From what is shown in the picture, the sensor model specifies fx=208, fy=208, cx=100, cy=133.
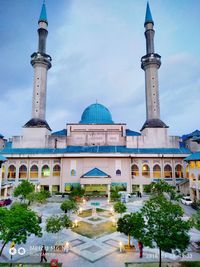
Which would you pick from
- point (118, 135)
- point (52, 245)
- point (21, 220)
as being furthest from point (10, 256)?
point (118, 135)

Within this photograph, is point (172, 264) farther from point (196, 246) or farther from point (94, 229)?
point (94, 229)

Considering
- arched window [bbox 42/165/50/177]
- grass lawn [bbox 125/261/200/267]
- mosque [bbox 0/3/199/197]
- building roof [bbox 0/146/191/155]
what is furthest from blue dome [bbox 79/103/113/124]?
grass lawn [bbox 125/261/200/267]

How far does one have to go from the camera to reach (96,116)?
59312 mm

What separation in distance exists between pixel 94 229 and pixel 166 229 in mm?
12713

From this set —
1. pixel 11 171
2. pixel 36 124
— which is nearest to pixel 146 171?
pixel 36 124

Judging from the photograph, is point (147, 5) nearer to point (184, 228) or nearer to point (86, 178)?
point (86, 178)

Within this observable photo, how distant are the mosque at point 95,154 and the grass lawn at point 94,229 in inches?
691

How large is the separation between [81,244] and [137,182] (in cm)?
3157

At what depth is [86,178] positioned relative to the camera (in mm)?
43938

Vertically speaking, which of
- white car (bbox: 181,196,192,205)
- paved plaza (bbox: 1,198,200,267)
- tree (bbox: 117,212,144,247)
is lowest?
paved plaza (bbox: 1,198,200,267)

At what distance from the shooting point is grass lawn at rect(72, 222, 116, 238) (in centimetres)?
2288

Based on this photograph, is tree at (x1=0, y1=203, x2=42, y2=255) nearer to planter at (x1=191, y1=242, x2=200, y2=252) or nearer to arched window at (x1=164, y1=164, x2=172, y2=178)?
planter at (x1=191, y1=242, x2=200, y2=252)

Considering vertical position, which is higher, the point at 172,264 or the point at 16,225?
the point at 16,225

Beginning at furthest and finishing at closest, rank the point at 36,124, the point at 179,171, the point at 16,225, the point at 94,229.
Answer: the point at 36,124
the point at 179,171
the point at 94,229
the point at 16,225
